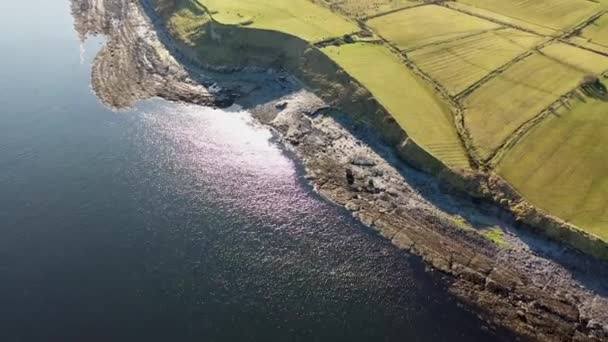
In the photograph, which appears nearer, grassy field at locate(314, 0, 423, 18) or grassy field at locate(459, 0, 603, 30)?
grassy field at locate(459, 0, 603, 30)

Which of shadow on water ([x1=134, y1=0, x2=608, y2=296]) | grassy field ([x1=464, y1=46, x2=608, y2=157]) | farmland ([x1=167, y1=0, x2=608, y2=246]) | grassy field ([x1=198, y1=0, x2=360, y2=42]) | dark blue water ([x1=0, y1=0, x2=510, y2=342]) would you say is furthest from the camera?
grassy field ([x1=198, y1=0, x2=360, y2=42])

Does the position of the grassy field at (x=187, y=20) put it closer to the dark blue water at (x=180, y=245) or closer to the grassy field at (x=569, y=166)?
the dark blue water at (x=180, y=245)

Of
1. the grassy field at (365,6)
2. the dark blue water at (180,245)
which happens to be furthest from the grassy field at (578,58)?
the dark blue water at (180,245)

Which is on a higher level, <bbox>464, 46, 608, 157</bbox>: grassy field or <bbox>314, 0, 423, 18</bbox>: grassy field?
<bbox>314, 0, 423, 18</bbox>: grassy field

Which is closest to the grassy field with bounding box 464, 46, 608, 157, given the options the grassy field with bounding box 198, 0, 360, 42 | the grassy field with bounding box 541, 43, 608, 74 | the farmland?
the farmland

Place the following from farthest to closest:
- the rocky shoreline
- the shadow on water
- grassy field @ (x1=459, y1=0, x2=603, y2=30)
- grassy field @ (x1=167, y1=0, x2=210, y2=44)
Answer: grassy field @ (x1=167, y1=0, x2=210, y2=44) < grassy field @ (x1=459, y1=0, x2=603, y2=30) < the shadow on water < the rocky shoreline

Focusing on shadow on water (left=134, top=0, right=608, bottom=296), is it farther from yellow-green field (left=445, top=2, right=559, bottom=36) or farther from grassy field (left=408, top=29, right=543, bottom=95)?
yellow-green field (left=445, top=2, right=559, bottom=36)

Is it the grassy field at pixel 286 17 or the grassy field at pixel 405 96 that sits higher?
the grassy field at pixel 286 17
